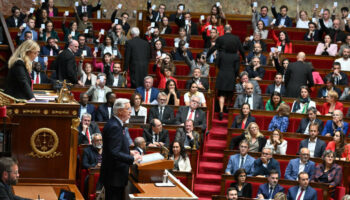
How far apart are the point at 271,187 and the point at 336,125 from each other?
143cm

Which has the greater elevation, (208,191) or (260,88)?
(260,88)

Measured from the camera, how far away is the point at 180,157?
741 cm

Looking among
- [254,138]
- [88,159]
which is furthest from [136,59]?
[88,159]

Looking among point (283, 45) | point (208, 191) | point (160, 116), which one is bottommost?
point (208, 191)

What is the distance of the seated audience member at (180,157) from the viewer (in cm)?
737

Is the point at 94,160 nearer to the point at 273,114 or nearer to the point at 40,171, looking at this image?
the point at 40,171

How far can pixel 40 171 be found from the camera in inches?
221

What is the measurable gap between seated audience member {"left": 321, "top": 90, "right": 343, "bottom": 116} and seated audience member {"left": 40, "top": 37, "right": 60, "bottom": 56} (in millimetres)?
3616

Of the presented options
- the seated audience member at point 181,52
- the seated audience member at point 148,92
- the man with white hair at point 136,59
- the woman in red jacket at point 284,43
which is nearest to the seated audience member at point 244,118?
the seated audience member at point 148,92

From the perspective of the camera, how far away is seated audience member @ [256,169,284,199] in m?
6.95

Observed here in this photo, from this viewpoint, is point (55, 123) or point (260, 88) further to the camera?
point (260, 88)

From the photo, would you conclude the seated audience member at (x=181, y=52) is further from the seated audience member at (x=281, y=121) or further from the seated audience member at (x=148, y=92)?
the seated audience member at (x=281, y=121)

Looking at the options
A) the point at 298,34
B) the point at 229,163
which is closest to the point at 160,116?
the point at 229,163

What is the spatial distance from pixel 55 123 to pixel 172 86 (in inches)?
127
